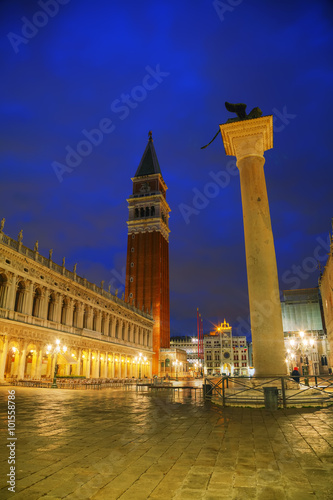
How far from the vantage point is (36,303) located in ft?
120

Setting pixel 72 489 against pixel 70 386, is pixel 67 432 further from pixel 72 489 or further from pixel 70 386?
pixel 70 386

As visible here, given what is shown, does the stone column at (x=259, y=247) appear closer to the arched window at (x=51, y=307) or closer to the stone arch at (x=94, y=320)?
the arched window at (x=51, y=307)

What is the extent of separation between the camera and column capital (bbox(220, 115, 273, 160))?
15469 millimetres

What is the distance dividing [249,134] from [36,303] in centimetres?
2987

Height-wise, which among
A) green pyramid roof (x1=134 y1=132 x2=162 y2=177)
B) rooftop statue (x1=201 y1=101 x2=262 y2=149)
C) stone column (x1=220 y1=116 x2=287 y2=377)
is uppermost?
green pyramid roof (x1=134 y1=132 x2=162 y2=177)

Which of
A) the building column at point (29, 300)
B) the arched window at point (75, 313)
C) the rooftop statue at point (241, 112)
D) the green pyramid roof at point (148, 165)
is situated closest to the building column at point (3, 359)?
the building column at point (29, 300)

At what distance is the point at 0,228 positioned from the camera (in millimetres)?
30391

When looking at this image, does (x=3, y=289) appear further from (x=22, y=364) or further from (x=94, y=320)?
(x=94, y=320)

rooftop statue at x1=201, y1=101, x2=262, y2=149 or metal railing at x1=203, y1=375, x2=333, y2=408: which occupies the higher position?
rooftop statue at x1=201, y1=101, x2=262, y2=149

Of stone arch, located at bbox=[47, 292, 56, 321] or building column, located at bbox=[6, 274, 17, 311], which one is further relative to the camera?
stone arch, located at bbox=[47, 292, 56, 321]

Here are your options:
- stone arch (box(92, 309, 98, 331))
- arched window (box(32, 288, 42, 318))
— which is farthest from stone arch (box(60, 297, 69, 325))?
stone arch (box(92, 309, 98, 331))

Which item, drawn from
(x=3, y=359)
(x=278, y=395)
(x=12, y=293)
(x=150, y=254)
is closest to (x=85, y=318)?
(x=12, y=293)

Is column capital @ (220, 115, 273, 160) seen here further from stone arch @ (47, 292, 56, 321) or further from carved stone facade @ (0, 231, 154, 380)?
stone arch @ (47, 292, 56, 321)

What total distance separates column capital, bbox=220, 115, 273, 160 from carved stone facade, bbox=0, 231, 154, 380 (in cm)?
2323
